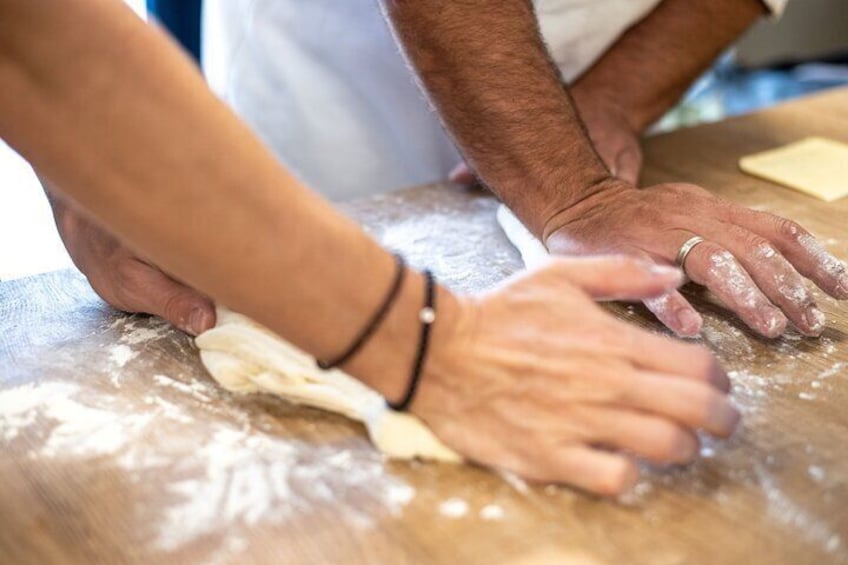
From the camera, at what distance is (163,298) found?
1073 millimetres

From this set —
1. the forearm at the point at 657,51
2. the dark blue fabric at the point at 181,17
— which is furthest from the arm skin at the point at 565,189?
the dark blue fabric at the point at 181,17

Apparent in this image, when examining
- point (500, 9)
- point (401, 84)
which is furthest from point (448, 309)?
point (401, 84)

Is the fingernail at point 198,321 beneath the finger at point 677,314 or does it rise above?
above

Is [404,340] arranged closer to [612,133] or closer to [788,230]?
[788,230]

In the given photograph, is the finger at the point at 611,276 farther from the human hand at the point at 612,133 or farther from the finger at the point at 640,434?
the human hand at the point at 612,133

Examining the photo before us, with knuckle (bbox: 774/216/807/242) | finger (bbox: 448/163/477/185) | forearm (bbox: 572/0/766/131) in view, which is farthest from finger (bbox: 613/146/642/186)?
knuckle (bbox: 774/216/807/242)

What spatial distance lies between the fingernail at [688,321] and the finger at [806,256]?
0.15m

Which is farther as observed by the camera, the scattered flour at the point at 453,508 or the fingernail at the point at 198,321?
the fingernail at the point at 198,321

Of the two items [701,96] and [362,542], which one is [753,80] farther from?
[362,542]

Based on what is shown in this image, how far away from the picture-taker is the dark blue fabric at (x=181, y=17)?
6.59ft

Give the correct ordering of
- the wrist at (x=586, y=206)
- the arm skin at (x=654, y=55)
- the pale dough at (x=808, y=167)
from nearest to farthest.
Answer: the wrist at (x=586, y=206), the pale dough at (x=808, y=167), the arm skin at (x=654, y=55)

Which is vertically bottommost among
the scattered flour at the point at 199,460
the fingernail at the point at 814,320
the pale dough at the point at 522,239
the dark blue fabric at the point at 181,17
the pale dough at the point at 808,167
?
the pale dough at the point at 808,167

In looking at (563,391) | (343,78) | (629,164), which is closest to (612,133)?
(629,164)

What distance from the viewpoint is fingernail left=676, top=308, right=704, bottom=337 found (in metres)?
1.03
